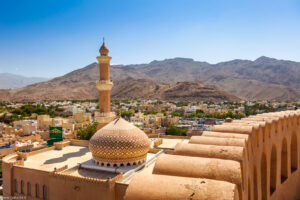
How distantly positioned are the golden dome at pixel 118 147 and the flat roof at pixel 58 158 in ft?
7.87

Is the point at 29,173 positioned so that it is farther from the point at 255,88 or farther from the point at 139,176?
the point at 255,88

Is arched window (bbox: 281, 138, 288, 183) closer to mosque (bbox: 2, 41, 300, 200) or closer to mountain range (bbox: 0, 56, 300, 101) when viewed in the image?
mosque (bbox: 2, 41, 300, 200)

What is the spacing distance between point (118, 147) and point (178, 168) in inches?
225

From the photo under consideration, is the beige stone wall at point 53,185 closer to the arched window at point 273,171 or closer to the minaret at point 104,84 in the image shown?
the minaret at point 104,84

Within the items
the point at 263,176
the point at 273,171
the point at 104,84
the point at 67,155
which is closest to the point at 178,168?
the point at 263,176

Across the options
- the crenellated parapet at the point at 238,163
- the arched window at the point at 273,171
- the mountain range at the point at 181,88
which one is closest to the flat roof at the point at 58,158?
the crenellated parapet at the point at 238,163

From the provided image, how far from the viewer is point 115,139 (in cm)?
1100

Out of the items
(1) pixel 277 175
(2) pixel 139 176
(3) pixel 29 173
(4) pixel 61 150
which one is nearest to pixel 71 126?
(4) pixel 61 150

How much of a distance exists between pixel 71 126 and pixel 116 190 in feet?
84.0

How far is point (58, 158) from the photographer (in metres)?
14.3

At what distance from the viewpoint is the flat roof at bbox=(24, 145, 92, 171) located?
12994 millimetres

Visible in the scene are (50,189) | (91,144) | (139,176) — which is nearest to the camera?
(139,176)

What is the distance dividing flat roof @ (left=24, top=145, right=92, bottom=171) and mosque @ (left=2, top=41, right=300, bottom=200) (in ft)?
0.17

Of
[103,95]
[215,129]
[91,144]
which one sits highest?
[103,95]
